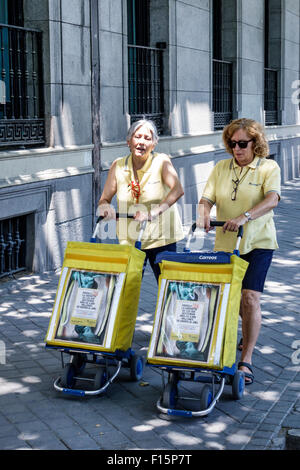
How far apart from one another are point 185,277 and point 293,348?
6.11 feet

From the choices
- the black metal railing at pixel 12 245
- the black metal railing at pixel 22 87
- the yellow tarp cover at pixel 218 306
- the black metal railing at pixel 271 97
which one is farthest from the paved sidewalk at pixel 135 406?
the black metal railing at pixel 271 97

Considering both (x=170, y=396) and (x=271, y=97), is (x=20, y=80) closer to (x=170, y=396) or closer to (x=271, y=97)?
(x=170, y=396)

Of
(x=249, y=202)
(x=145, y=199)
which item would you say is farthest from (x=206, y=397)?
(x=145, y=199)

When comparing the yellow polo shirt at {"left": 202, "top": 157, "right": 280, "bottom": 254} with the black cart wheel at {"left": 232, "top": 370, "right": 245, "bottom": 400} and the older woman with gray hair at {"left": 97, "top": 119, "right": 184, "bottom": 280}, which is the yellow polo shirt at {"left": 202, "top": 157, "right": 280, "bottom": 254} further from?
the black cart wheel at {"left": 232, "top": 370, "right": 245, "bottom": 400}

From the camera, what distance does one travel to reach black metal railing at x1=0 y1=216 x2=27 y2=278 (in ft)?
28.7

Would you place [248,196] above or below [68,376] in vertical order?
above

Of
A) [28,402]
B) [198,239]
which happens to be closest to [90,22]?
[198,239]

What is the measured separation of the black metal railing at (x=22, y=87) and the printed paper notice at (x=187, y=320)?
4.53 meters

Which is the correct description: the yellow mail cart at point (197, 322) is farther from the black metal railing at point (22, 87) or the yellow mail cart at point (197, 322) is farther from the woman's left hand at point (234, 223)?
the black metal railing at point (22, 87)

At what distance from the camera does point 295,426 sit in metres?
4.72

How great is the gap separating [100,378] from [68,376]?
233 millimetres

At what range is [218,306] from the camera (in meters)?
4.88

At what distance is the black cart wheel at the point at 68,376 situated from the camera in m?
5.23

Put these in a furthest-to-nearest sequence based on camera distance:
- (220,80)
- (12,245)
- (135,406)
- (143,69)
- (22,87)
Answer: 1. (220,80)
2. (143,69)
3. (22,87)
4. (12,245)
5. (135,406)
